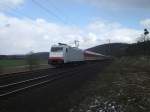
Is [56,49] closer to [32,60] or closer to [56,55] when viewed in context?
[56,55]

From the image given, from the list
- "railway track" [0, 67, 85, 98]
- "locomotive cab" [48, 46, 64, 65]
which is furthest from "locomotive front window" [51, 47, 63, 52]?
"railway track" [0, 67, 85, 98]

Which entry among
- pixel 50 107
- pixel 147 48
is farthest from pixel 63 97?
pixel 147 48

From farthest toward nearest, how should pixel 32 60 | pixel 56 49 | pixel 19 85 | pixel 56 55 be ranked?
pixel 56 49 → pixel 32 60 → pixel 56 55 → pixel 19 85

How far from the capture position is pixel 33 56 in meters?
46.7

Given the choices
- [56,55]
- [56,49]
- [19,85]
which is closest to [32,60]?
[56,55]

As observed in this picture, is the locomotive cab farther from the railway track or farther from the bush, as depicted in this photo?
the railway track

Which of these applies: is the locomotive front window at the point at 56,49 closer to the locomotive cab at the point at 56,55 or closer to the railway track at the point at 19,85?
the locomotive cab at the point at 56,55

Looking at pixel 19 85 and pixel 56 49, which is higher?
pixel 56 49

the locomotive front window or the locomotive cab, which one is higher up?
the locomotive front window

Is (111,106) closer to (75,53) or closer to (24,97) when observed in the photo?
(24,97)

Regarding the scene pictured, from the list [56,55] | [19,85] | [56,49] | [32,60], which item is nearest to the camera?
[19,85]

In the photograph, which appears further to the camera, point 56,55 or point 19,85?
point 56,55

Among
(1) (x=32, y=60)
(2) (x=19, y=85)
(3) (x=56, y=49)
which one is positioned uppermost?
(3) (x=56, y=49)

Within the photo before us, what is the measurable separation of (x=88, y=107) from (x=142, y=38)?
117619 mm
